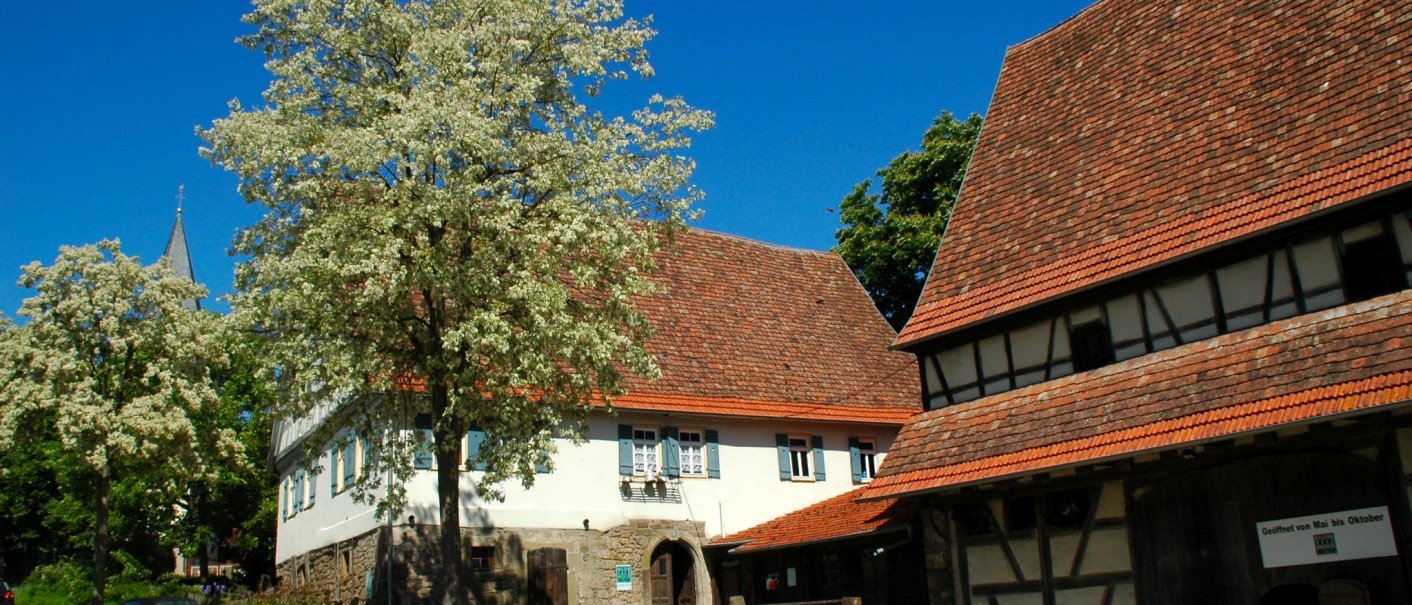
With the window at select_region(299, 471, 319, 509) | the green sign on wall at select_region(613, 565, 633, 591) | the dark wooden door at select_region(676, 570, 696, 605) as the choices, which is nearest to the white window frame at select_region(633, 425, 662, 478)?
the green sign on wall at select_region(613, 565, 633, 591)

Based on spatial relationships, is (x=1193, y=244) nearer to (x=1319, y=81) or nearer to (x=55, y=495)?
(x=1319, y=81)

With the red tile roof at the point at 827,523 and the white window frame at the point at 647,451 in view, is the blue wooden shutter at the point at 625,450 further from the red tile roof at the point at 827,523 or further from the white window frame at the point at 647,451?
the red tile roof at the point at 827,523

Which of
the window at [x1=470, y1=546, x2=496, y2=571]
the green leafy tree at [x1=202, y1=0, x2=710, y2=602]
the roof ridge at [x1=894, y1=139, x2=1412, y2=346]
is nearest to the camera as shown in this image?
the roof ridge at [x1=894, y1=139, x2=1412, y2=346]

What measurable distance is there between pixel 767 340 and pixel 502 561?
8.95m

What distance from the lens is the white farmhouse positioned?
75.8 feet

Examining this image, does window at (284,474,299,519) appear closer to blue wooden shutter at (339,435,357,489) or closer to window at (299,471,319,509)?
window at (299,471,319,509)

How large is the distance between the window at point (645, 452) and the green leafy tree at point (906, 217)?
11.7m

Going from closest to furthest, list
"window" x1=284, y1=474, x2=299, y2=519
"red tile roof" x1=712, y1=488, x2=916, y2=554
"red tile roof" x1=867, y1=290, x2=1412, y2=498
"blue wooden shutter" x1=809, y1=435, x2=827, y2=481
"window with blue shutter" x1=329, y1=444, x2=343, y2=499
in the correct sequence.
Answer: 1. "red tile roof" x1=867, y1=290, x2=1412, y2=498
2. "red tile roof" x1=712, y1=488, x2=916, y2=554
3. "window with blue shutter" x1=329, y1=444, x2=343, y2=499
4. "blue wooden shutter" x1=809, y1=435, x2=827, y2=481
5. "window" x1=284, y1=474, x2=299, y2=519

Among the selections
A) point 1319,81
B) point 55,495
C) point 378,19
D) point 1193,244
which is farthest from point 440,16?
point 55,495

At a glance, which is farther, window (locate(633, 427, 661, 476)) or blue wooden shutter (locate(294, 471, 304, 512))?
blue wooden shutter (locate(294, 471, 304, 512))

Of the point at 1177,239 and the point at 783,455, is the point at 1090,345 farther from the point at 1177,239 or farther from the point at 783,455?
the point at 783,455

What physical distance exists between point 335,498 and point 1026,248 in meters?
15.5

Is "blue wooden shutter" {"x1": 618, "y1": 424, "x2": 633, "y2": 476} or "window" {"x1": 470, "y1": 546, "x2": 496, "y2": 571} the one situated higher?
"blue wooden shutter" {"x1": 618, "y1": 424, "x2": 633, "y2": 476}

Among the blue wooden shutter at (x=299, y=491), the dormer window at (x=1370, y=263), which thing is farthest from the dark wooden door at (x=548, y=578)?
the dormer window at (x=1370, y=263)
